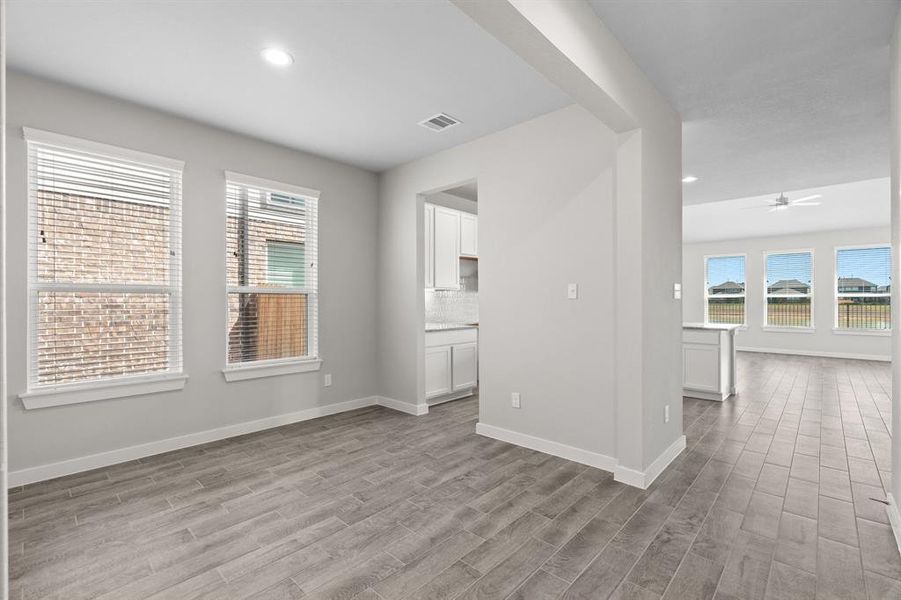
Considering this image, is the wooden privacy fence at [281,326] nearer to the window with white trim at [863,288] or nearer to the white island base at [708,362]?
the white island base at [708,362]

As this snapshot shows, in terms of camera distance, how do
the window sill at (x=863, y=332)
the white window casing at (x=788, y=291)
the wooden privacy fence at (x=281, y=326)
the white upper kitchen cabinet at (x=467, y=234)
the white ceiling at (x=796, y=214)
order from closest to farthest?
the wooden privacy fence at (x=281, y=326)
the white upper kitchen cabinet at (x=467, y=234)
the white ceiling at (x=796, y=214)
the window sill at (x=863, y=332)
the white window casing at (x=788, y=291)

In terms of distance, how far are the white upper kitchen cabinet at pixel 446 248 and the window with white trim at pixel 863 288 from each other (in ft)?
27.7

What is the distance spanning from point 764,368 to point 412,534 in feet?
25.1

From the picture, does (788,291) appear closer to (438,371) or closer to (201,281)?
(438,371)

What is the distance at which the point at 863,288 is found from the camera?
8773mm

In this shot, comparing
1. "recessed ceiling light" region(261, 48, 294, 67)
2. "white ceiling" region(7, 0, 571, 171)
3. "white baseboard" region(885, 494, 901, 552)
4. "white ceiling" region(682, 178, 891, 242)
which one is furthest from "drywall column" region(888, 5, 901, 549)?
"white ceiling" region(682, 178, 891, 242)

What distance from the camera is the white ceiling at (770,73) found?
89.7 inches

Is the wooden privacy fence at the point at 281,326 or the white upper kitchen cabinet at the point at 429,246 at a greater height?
the white upper kitchen cabinet at the point at 429,246

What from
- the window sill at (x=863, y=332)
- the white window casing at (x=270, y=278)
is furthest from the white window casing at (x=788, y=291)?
the white window casing at (x=270, y=278)

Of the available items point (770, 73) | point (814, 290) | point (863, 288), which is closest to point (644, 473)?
point (770, 73)

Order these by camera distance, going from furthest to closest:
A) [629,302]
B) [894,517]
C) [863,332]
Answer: [863,332], [629,302], [894,517]

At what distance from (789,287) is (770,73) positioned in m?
8.65

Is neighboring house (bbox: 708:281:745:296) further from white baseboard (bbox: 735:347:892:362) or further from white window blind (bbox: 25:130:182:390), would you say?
white window blind (bbox: 25:130:182:390)

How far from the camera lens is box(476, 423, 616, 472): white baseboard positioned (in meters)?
3.19
